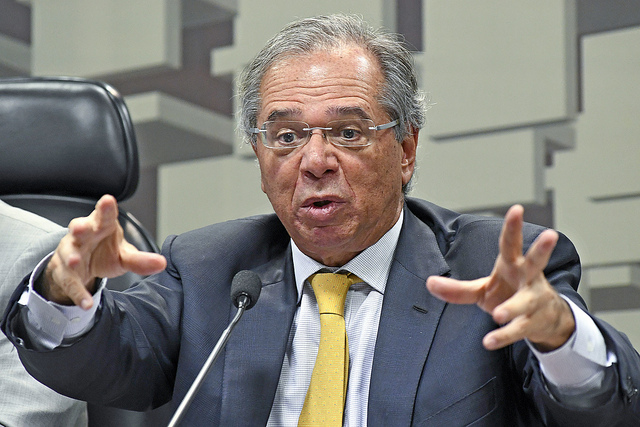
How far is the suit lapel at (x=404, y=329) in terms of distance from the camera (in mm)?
1480

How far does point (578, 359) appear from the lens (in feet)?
4.01

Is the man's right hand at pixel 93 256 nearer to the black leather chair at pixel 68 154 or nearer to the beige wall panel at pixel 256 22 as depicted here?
the black leather chair at pixel 68 154

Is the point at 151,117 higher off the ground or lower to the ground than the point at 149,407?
higher

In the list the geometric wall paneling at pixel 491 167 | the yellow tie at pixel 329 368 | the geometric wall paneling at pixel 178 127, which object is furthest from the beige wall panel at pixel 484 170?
the yellow tie at pixel 329 368

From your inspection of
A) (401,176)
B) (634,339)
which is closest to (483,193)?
(634,339)

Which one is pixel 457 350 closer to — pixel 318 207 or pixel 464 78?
pixel 318 207

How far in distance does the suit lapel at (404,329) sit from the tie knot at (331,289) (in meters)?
0.08

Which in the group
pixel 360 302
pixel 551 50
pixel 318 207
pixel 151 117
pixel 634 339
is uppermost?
pixel 551 50

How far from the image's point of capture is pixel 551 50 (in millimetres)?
2885

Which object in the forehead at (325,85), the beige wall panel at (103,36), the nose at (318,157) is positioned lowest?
the nose at (318,157)

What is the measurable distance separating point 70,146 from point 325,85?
0.72 metres

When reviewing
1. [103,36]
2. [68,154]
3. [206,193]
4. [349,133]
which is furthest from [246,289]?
[103,36]

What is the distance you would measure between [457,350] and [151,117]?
2.21 meters

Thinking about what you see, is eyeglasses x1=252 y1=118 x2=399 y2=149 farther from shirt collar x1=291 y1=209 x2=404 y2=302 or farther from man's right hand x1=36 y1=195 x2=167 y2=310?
man's right hand x1=36 y1=195 x2=167 y2=310
